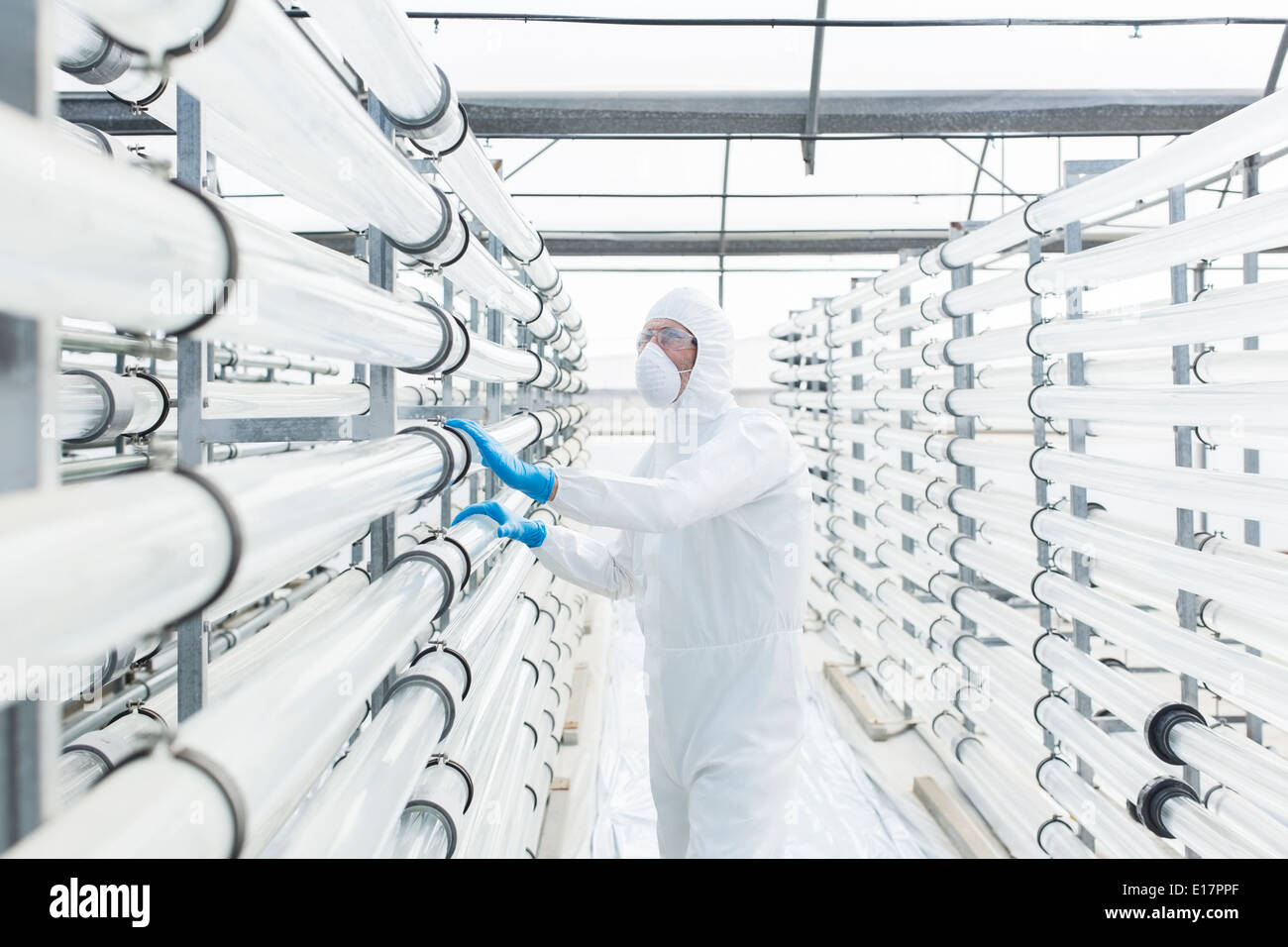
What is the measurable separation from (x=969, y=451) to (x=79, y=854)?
272 centimetres

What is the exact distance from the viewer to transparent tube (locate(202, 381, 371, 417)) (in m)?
1.71

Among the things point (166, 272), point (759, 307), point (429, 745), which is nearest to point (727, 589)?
point (429, 745)

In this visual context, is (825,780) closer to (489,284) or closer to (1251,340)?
(1251,340)

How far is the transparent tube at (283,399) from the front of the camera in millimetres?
1708

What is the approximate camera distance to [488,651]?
1799 millimetres

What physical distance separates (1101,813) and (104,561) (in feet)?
7.44

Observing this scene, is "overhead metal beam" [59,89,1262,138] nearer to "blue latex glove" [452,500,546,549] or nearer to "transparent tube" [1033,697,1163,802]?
"blue latex glove" [452,500,546,549]

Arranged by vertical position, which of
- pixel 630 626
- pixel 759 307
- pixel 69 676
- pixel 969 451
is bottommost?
pixel 630 626

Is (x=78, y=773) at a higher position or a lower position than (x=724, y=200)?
lower

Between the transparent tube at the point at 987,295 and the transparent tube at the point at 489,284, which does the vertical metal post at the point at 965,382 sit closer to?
the transparent tube at the point at 987,295

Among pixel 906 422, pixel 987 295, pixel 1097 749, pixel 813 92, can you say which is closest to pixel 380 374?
pixel 1097 749

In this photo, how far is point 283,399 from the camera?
1975 mm
